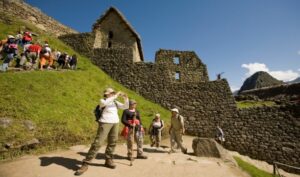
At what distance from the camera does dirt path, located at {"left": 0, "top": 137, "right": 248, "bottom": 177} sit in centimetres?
598

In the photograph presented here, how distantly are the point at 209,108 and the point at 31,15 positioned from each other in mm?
23911

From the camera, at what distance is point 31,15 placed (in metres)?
25.5

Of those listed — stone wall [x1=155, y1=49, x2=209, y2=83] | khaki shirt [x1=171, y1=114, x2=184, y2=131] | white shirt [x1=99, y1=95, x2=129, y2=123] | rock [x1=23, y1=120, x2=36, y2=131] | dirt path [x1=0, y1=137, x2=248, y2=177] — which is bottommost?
dirt path [x1=0, y1=137, x2=248, y2=177]

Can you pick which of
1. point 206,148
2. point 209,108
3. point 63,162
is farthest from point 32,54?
point 209,108

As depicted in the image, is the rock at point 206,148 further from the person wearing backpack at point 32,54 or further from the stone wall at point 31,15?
the stone wall at point 31,15

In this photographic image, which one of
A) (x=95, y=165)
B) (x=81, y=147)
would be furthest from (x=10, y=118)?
(x=95, y=165)

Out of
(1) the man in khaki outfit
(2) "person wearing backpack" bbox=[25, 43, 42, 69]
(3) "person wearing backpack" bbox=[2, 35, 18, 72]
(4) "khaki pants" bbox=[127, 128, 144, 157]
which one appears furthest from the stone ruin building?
(4) "khaki pants" bbox=[127, 128, 144, 157]

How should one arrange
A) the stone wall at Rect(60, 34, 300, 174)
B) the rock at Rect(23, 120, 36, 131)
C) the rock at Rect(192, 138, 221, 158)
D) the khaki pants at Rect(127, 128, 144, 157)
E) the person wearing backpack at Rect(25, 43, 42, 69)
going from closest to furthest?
the khaki pants at Rect(127, 128, 144, 157) < the rock at Rect(23, 120, 36, 131) < the rock at Rect(192, 138, 221, 158) < the person wearing backpack at Rect(25, 43, 42, 69) < the stone wall at Rect(60, 34, 300, 174)

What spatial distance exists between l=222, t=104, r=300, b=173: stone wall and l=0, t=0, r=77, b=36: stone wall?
24.9 m

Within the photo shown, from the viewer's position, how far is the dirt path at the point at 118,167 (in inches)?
236

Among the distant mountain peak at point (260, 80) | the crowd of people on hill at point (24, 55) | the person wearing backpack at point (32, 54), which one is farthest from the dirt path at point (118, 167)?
the distant mountain peak at point (260, 80)

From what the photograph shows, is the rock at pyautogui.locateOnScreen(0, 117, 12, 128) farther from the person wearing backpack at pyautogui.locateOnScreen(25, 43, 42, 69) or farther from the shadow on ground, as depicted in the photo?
the person wearing backpack at pyautogui.locateOnScreen(25, 43, 42, 69)

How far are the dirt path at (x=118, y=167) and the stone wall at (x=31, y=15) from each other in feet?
74.4

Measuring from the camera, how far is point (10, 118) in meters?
8.80
